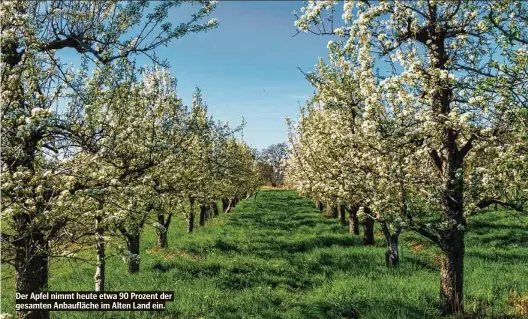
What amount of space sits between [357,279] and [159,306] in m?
6.39

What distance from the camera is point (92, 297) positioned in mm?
11727

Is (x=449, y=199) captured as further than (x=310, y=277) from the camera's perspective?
No

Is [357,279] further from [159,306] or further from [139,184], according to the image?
[139,184]

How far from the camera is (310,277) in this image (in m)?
14.8

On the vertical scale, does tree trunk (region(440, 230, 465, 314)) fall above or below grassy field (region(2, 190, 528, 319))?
above
